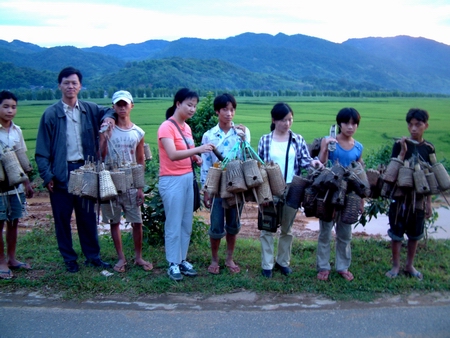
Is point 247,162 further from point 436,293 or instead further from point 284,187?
point 436,293

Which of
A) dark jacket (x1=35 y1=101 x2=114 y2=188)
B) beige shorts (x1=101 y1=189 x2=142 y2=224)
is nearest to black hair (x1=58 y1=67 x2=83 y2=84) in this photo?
dark jacket (x1=35 y1=101 x2=114 y2=188)

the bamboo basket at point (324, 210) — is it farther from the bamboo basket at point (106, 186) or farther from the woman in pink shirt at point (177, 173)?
the bamboo basket at point (106, 186)

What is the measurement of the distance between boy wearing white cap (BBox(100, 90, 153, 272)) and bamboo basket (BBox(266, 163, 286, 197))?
4.97 feet

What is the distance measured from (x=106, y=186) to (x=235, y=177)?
4.10 ft

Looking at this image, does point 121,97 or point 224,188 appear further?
point 121,97

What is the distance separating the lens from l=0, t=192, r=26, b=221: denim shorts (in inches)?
179

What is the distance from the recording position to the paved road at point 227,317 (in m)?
3.44

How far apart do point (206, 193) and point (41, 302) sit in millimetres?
1888

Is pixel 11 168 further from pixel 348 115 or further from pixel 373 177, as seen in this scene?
pixel 373 177

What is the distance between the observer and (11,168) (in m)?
4.37

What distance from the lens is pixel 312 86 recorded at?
7600cm

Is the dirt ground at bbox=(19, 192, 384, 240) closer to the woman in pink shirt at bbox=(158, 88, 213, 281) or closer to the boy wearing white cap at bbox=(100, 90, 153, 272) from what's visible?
the boy wearing white cap at bbox=(100, 90, 153, 272)

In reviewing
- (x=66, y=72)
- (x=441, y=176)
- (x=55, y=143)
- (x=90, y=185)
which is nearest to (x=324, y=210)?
(x=441, y=176)

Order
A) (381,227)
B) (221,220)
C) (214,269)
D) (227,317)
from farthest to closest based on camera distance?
(381,227)
(214,269)
(221,220)
(227,317)
